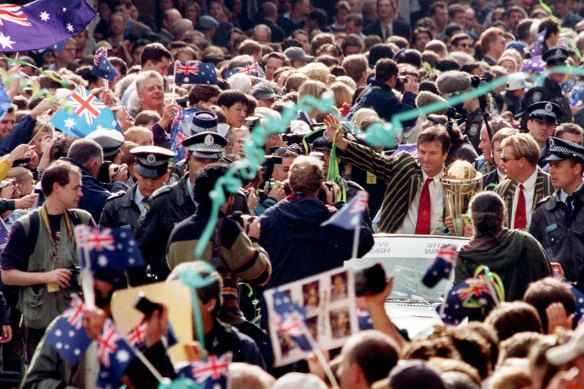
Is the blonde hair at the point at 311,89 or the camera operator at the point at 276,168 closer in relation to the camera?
the camera operator at the point at 276,168

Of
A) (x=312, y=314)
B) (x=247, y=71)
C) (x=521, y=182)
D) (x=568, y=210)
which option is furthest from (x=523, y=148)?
(x=247, y=71)


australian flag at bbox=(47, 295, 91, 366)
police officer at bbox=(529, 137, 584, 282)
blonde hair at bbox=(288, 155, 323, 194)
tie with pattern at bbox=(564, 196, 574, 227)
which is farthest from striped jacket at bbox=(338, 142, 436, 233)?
australian flag at bbox=(47, 295, 91, 366)

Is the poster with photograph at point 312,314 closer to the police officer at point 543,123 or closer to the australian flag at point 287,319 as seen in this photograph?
the australian flag at point 287,319

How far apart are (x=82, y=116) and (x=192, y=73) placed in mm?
2365

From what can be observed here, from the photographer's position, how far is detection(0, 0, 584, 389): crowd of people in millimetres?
6945

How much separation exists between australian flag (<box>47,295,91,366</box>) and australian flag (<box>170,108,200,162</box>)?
208 inches

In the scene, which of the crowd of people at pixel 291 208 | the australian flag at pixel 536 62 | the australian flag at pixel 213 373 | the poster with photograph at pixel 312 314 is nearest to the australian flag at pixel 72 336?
→ the crowd of people at pixel 291 208

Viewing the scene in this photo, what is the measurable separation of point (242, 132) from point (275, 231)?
315 centimetres

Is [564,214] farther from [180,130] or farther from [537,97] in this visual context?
[537,97]

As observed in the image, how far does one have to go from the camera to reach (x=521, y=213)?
1083 centimetres

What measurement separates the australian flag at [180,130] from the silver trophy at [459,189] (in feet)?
7.45

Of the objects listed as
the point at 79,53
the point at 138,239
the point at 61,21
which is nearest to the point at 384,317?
the point at 138,239

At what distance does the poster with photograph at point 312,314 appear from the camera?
6.96m

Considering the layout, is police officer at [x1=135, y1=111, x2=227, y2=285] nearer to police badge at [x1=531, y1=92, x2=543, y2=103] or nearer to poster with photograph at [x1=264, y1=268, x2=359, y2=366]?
poster with photograph at [x1=264, y1=268, x2=359, y2=366]
